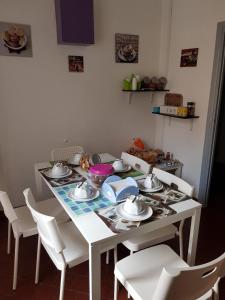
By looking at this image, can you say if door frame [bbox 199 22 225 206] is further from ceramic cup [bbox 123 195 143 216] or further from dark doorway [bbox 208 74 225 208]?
ceramic cup [bbox 123 195 143 216]

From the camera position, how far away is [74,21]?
2.33 meters

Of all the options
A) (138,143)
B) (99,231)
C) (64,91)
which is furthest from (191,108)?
(99,231)

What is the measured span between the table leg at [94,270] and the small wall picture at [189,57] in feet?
7.55

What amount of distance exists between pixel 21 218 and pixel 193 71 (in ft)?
7.51

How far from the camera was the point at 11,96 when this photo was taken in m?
2.42

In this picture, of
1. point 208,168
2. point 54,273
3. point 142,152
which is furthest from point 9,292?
point 208,168

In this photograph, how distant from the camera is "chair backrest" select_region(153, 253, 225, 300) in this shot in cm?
90

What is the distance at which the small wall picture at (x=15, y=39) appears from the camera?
88.7 inches

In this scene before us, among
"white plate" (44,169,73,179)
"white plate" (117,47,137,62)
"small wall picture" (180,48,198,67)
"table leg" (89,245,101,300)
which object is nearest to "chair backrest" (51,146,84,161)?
"white plate" (44,169,73,179)

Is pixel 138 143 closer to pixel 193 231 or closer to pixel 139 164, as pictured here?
pixel 139 164

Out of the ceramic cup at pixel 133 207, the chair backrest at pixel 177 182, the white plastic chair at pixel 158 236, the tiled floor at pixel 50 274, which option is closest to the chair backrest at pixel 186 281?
the ceramic cup at pixel 133 207

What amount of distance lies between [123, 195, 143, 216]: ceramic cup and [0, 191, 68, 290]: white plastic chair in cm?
70

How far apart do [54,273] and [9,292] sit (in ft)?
1.07

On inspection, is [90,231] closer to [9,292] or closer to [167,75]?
[9,292]
